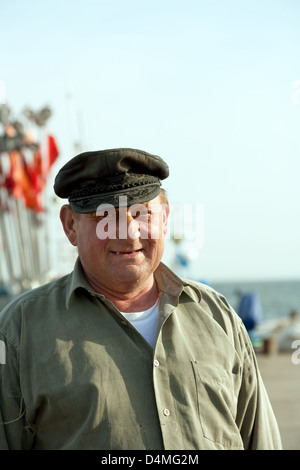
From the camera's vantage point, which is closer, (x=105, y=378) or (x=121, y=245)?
(x=105, y=378)

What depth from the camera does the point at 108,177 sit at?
2.61 metres

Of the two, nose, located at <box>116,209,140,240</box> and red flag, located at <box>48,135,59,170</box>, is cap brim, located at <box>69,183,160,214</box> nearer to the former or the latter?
nose, located at <box>116,209,140,240</box>

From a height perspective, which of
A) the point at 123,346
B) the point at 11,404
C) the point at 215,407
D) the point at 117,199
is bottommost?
the point at 215,407

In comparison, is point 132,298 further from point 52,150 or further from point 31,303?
point 52,150

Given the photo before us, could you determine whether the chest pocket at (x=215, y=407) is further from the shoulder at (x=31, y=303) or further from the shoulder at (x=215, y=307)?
the shoulder at (x=31, y=303)

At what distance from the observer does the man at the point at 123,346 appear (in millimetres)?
2387

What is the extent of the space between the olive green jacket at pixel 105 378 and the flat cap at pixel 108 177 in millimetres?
291

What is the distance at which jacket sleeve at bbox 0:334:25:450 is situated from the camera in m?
2.40

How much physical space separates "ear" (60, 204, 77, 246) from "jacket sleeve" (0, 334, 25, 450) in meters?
0.55

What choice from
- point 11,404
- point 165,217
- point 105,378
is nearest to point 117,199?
point 165,217

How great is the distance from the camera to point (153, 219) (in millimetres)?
2641

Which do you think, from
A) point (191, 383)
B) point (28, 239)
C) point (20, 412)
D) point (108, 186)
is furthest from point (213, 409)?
point (28, 239)

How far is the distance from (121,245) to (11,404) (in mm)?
703

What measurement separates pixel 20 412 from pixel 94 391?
28 cm
